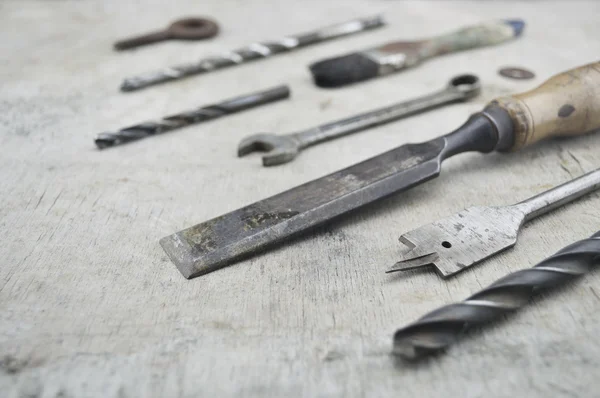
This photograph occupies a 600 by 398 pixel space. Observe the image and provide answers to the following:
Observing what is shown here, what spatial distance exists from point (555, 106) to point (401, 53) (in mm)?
571

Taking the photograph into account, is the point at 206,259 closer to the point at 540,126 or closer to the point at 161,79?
the point at 540,126

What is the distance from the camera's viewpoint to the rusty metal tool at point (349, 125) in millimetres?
1229

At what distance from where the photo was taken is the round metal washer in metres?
1.53

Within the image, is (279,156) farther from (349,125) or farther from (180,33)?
(180,33)

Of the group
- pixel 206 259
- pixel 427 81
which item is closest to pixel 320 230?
pixel 206 259

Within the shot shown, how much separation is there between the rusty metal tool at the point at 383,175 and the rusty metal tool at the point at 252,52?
727mm

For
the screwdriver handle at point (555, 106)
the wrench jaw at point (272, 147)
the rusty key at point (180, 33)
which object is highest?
the screwdriver handle at point (555, 106)

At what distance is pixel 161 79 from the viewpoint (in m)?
1.56

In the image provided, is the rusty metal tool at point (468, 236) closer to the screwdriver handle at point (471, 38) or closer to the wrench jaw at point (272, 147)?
the wrench jaw at point (272, 147)

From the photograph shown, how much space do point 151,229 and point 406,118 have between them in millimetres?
701

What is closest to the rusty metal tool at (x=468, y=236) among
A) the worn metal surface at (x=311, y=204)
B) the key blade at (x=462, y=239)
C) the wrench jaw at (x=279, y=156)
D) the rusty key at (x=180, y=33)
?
the key blade at (x=462, y=239)

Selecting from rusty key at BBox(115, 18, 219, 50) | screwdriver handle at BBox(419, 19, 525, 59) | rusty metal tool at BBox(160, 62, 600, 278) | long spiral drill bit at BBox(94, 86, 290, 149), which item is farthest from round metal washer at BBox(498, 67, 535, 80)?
rusty key at BBox(115, 18, 219, 50)

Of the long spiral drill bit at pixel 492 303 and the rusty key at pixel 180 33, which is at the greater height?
the long spiral drill bit at pixel 492 303

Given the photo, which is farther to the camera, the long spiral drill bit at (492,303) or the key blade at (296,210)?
the key blade at (296,210)
